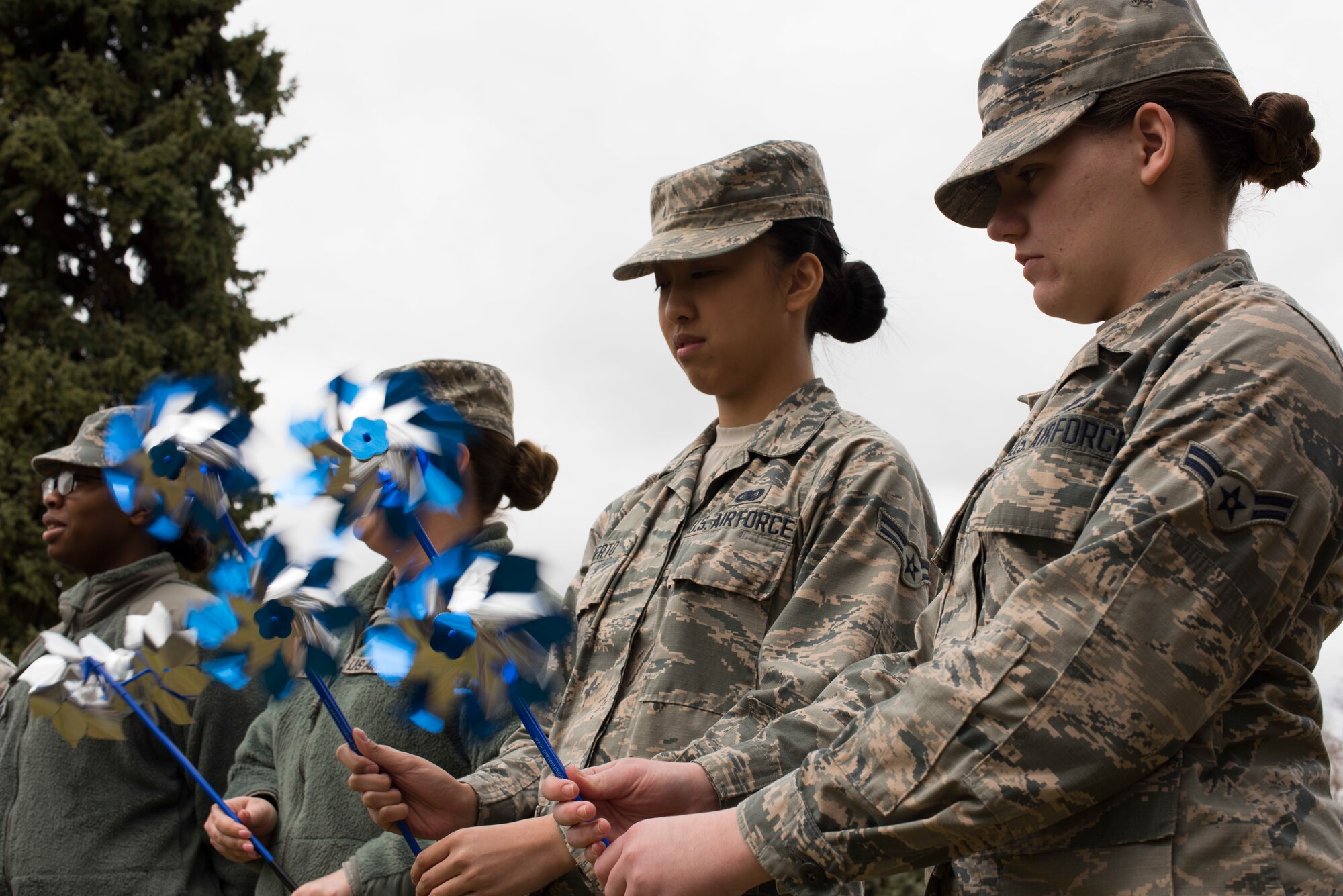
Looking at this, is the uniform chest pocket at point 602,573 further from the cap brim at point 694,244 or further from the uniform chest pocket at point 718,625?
the cap brim at point 694,244

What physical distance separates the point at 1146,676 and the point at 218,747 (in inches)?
122

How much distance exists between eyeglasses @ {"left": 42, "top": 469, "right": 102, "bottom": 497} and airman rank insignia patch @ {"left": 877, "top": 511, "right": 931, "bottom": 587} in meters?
2.91

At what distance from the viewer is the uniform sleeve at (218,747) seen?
3.80 metres

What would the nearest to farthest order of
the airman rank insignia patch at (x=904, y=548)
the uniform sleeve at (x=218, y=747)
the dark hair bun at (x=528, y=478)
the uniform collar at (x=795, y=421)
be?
Answer: the airman rank insignia patch at (x=904, y=548)
the uniform collar at (x=795, y=421)
the dark hair bun at (x=528, y=478)
the uniform sleeve at (x=218, y=747)

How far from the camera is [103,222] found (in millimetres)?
12125

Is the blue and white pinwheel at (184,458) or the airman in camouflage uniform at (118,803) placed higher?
the blue and white pinwheel at (184,458)

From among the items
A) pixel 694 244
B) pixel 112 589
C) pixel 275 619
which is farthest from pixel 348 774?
pixel 112 589

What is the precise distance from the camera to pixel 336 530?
6.73 feet

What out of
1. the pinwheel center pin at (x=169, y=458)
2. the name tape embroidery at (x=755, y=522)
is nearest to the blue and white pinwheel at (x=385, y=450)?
the pinwheel center pin at (x=169, y=458)

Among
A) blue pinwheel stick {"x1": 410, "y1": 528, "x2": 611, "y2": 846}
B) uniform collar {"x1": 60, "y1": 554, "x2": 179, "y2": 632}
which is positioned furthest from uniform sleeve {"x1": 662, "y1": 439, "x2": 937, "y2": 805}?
uniform collar {"x1": 60, "y1": 554, "x2": 179, "y2": 632}

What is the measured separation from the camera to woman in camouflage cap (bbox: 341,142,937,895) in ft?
7.27

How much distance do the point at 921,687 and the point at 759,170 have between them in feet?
5.14

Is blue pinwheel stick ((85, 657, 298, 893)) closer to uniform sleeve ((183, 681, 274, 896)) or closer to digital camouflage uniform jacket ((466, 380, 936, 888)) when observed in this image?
digital camouflage uniform jacket ((466, 380, 936, 888))

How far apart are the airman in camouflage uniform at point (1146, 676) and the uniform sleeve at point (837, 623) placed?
36 centimetres
